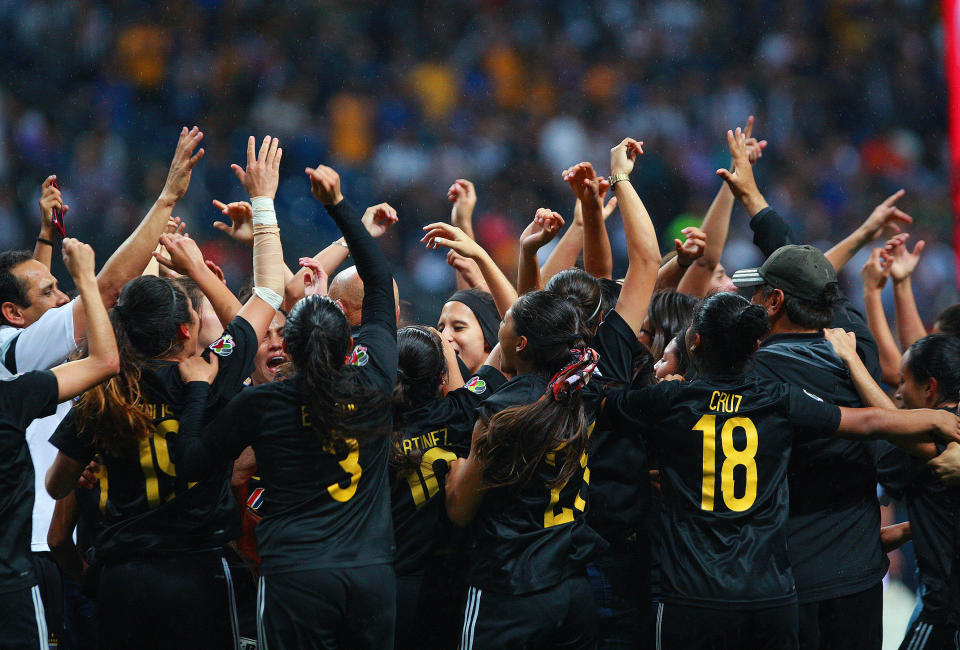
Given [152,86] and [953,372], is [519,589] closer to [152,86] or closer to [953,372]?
[953,372]

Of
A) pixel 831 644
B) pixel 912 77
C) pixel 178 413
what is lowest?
pixel 831 644

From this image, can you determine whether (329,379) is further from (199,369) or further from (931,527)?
(931,527)

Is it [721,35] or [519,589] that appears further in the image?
[721,35]

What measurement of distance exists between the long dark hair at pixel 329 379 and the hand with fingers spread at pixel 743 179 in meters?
1.96

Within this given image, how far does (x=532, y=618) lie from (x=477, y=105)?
8303 millimetres

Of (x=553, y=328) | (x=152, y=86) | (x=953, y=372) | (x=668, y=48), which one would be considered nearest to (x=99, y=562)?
(x=553, y=328)

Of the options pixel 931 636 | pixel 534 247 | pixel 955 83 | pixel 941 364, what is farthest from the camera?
pixel 955 83

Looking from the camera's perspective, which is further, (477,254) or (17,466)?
(477,254)

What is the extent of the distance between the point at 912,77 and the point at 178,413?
9.65m

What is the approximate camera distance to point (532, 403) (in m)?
2.74

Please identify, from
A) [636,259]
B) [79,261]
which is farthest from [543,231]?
[79,261]

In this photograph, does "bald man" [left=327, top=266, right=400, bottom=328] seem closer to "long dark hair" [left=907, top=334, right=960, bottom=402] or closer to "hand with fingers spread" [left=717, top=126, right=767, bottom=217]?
"hand with fingers spread" [left=717, top=126, right=767, bottom=217]

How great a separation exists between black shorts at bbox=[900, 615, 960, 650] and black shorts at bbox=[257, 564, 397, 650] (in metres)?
1.82

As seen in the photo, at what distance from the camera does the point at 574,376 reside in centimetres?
271
